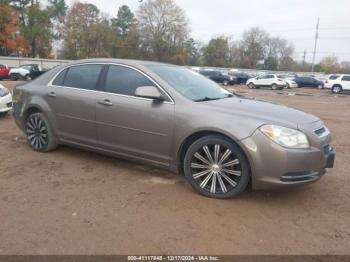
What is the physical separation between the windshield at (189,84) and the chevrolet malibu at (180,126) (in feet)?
0.06

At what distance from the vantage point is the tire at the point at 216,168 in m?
4.16

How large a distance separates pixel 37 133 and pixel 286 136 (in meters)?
4.07

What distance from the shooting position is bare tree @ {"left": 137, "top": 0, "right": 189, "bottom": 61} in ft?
223

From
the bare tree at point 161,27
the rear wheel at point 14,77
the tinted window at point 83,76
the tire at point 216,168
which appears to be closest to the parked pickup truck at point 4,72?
the rear wheel at point 14,77

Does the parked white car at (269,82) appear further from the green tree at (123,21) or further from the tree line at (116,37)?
the green tree at (123,21)

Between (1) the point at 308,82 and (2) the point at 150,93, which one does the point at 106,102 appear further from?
(1) the point at 308,82

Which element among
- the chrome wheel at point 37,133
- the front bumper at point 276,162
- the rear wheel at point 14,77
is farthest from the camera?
the rear wheel at point 14,77

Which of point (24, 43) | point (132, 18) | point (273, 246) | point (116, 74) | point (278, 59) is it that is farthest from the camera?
point (278, 59)

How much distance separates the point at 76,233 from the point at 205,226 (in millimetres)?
1246

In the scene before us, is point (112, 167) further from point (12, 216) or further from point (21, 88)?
point (21, 88)

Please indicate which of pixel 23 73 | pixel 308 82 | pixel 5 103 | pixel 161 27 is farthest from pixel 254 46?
pixel 5 103

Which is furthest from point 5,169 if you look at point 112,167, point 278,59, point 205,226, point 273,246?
point 278,59

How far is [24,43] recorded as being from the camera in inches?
2261

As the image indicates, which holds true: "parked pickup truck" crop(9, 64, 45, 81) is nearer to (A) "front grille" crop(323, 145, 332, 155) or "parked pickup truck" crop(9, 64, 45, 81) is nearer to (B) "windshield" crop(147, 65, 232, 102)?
(B) "windshield" crop(147, 65, 232, 102)
